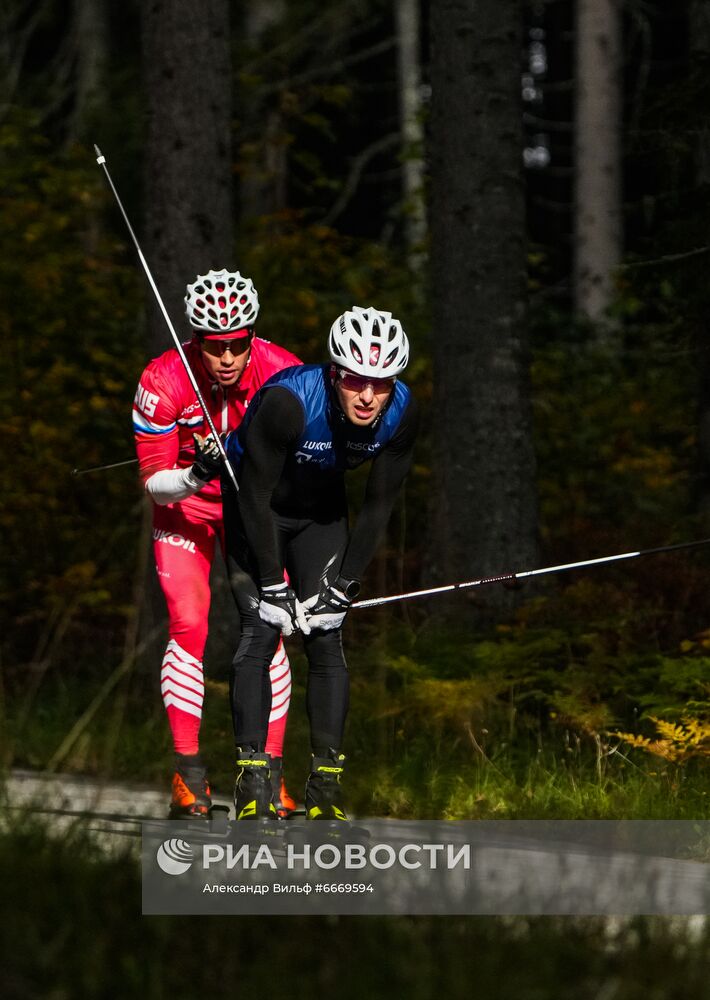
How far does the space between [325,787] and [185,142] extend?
15.4 ft

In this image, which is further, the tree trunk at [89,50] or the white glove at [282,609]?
the tree trunk at [89,50]

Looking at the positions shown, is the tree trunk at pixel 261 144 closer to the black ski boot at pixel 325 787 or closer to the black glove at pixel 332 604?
the black glove at pixel 332 604

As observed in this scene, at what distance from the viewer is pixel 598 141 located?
20.6 m

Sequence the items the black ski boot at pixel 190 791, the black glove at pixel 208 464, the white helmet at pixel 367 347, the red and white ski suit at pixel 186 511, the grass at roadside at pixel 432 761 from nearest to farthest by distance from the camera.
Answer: the white helmet at pixel 367 347 < the black glove at pixel 208 464 < the black ski boot at pixel 190 791 < the red and white ski suit at pixel 186 511 < the grass at roadside at pixel 432 761

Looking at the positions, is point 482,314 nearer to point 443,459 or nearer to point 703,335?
point 443,459

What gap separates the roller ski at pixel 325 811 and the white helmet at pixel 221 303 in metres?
1.81

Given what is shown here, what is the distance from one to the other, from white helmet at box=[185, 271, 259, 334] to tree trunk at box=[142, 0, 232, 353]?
9.31ft

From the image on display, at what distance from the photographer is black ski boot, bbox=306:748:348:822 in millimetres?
6359

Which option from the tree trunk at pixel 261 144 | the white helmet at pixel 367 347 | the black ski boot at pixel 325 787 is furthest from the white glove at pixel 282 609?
the tree trunk at pixel 261 144

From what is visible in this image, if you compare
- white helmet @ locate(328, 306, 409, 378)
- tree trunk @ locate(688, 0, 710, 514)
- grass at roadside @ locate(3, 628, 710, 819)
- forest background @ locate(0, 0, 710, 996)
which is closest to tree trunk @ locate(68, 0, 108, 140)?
forest background @ locate(0, 0, 710, 996)

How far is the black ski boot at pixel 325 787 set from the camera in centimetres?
636

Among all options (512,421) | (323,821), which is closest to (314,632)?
(323,821)

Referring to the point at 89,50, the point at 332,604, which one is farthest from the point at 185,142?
the point at 89,50
